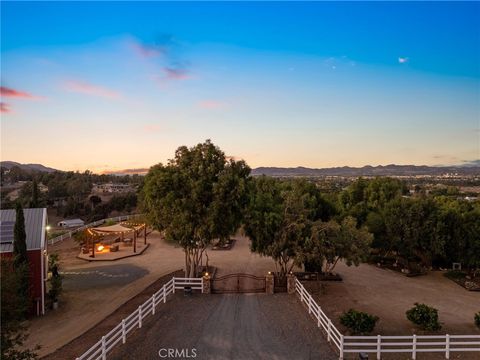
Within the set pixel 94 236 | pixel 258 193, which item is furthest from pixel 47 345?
pixel 94 236

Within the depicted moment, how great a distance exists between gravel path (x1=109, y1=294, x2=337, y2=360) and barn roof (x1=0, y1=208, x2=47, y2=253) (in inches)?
329

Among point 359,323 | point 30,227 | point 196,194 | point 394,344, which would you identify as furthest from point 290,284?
point 30,227

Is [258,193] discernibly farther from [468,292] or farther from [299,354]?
[468,292]

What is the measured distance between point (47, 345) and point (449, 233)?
2802 cm

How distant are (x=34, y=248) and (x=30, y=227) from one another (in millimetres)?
1570

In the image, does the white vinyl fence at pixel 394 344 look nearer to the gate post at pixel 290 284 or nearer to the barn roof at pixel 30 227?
the gate post at pixel 290 284

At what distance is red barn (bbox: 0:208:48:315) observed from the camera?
19062 millimetres

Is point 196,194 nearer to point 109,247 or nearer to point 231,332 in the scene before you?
point 231,332

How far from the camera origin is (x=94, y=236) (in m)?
31.6

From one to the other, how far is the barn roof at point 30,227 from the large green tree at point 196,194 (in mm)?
6177

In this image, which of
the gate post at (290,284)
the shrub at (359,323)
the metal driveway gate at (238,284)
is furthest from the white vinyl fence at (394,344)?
the metal driveway gate at (238,284)

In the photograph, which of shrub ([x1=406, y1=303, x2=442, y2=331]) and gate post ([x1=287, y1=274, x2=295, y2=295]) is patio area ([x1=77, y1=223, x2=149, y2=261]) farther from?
shrub ([x1=406, y1=303, x2=442, y2=331])

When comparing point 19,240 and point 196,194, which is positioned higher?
point 196,194

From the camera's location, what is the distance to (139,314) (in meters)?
15.5
